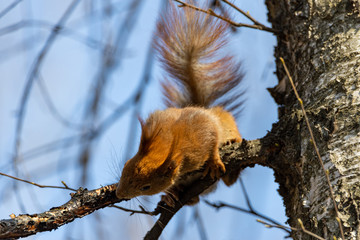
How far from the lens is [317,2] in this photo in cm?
167

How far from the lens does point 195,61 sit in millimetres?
2361

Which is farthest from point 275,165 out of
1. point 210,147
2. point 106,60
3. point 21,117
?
point 21,117

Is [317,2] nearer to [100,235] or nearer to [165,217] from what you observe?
[165,217]

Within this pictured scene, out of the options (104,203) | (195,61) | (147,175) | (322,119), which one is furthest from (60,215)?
(195,61)

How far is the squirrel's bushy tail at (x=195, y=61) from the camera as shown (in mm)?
2122

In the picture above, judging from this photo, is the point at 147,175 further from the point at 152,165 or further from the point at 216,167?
the point at 216,167

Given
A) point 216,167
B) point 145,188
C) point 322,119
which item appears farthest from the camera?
point 145,188

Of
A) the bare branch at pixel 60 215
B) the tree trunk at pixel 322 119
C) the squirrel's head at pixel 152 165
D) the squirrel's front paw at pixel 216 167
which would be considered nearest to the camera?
the bare branch at pixel 60 215

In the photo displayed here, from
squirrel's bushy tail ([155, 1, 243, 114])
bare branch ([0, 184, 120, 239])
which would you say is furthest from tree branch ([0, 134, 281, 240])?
squirrel's bushy tail ([155, 1, 243, 114])

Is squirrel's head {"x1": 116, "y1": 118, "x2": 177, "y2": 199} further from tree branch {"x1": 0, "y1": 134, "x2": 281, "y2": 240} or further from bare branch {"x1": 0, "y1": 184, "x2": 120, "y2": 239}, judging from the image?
bare branch {"x1": 0, "y1": 184, "x2": 120, "y2": 239}

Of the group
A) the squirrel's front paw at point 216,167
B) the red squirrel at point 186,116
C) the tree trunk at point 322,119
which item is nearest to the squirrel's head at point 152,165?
the red squirrel at point 186,116

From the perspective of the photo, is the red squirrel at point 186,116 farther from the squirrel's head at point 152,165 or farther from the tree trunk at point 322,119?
the tree trunk at point 322,119

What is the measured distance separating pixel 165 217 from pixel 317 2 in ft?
3.22

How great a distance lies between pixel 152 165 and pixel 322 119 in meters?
0.81
